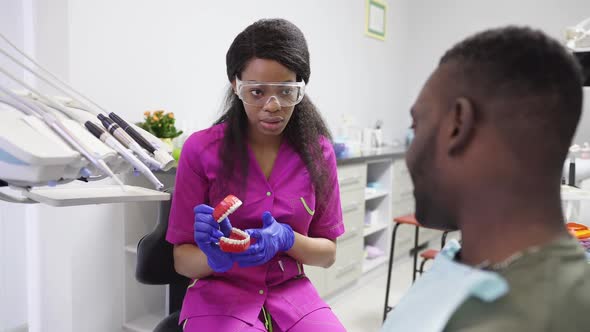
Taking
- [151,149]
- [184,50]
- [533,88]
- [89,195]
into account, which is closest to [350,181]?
[184,50]

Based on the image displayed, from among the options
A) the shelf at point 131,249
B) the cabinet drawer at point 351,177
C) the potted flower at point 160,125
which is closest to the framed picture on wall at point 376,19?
the cabinet drawer at point 351,177

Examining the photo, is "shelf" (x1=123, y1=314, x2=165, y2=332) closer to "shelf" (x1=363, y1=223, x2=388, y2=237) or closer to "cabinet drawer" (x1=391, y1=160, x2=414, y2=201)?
"shelf" (x1=363, y1=223, x2=388, y2=237)

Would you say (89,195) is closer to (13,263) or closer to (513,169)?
(513,169)

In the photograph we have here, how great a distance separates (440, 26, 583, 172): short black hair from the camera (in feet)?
1.85

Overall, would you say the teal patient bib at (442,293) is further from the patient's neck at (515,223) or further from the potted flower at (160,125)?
the potted flower at (160,125)

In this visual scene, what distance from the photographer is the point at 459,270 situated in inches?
24.2

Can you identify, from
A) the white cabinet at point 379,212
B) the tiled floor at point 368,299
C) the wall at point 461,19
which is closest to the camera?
the tiled floor at point 368,299

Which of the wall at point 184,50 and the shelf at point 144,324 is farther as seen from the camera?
the shelf at point 144,324

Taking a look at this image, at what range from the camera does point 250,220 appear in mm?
1288

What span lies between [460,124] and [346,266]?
242cm

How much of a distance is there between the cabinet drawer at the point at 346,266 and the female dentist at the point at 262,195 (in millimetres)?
1412

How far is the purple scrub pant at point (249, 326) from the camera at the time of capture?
1.17m

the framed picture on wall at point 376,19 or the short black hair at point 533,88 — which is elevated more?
the framed picture on wall at point 376,19

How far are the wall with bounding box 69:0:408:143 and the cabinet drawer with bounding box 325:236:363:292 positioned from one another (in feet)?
3.55
